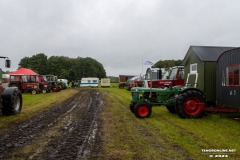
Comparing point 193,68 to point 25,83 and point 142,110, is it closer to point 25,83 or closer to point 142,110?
point 142,110

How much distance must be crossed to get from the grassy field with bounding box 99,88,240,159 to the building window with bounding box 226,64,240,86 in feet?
4.84

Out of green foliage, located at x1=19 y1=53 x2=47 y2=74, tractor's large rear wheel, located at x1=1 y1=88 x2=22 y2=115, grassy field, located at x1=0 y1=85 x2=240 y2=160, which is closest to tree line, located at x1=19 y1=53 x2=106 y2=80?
green foliage, located at x1=19 y1=53 x2=47 y2=74

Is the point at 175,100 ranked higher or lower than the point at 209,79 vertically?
lower

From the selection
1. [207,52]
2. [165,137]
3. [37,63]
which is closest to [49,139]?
[165,137]

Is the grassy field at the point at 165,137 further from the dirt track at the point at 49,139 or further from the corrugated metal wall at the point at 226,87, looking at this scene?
the corrugated metal wall at the point at 226,87

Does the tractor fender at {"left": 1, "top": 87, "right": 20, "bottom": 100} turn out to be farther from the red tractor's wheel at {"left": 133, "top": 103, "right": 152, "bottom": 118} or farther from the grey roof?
the grey roof

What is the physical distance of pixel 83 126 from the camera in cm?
917

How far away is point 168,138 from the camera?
286 inches

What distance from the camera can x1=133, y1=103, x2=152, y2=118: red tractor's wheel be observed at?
11.0 metres

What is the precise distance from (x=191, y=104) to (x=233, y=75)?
1.92 m

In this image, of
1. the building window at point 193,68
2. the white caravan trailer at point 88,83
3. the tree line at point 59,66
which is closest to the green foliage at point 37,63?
the tree line at point 59,66

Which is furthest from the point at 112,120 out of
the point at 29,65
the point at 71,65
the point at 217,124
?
the point at 71,65

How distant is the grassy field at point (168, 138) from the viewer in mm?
5828

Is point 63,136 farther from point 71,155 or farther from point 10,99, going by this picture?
point 10,99
